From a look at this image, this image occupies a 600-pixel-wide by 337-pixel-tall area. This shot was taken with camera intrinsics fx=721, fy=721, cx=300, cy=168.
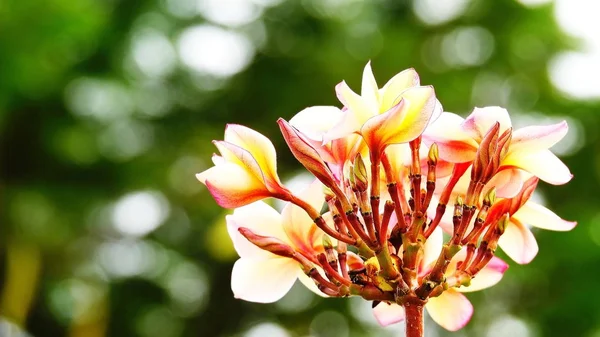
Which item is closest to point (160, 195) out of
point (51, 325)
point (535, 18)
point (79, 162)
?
point (79, 162)

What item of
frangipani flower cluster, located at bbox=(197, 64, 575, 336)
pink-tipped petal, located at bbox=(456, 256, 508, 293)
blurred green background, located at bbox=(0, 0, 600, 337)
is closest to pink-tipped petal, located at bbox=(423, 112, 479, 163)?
frangipani flower cluster, located at bbox=(197, 64, 575, 336)

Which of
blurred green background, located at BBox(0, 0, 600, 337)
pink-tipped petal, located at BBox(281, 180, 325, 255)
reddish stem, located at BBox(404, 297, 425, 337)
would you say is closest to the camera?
reddish stem, located at BBox(404, 297, 425, 337)

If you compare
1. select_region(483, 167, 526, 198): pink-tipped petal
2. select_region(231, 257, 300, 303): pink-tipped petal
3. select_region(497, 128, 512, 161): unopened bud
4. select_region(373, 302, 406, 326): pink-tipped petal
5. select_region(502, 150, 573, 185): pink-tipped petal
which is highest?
select_region(497, 128, 512, 161): unopened bud

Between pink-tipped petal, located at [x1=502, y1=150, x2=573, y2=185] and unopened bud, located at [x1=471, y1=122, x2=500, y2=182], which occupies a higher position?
unopened bud, located at [x1=471, y1=122, x2=500, y2=182]

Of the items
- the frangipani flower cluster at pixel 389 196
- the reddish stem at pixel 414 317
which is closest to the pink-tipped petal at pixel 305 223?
the frangipani flower cluster at pixel 389 196

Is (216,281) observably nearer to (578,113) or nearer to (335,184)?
(578,113)

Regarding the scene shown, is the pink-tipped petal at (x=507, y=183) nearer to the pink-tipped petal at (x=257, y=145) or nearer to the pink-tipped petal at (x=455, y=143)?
the pink-tipped petal at (x=455, y=143)

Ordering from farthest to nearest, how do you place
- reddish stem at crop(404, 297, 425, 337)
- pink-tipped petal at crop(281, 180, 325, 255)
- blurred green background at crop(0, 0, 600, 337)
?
blurred green background at crop(0, 0, 600, 337), pink-tipped petal at crop(281, 180, 325, 255), reddish stem at crop(404, 297, 425, 337)

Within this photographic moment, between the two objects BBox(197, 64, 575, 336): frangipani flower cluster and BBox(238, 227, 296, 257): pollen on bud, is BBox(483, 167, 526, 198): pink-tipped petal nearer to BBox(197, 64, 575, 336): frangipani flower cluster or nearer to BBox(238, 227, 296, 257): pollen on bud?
BBox(197, 64, 575, 336): frangipani flower cluster
